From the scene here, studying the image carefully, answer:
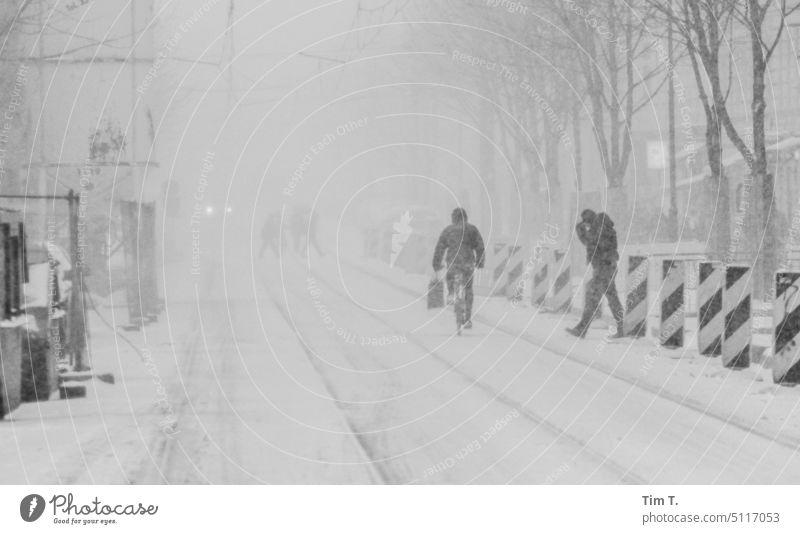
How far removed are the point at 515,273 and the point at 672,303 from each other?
27.1 feet

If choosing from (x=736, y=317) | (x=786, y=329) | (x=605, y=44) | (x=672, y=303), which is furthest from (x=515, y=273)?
(x=786, y=329)

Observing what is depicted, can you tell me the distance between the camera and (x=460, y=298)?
15.9 m

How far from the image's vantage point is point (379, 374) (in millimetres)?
12062

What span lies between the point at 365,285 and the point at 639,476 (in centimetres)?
1910

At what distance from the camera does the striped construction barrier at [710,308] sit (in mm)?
13143

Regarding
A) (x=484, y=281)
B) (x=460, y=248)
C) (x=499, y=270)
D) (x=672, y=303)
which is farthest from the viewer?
(x=484, y=281)

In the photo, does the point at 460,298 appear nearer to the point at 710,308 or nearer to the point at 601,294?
the point at 601,294

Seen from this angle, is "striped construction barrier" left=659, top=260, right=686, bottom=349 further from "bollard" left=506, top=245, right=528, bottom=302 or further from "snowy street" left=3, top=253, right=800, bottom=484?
"bollard" left=506, top=245, right=528, bottom=302

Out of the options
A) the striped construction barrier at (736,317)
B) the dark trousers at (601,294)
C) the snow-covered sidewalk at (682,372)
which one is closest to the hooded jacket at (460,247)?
the snow-covered sidewalk at (682,372)

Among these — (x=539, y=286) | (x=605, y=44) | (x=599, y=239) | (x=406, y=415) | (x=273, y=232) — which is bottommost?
(x=406, y=415)

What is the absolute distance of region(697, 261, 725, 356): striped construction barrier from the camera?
13143mm
